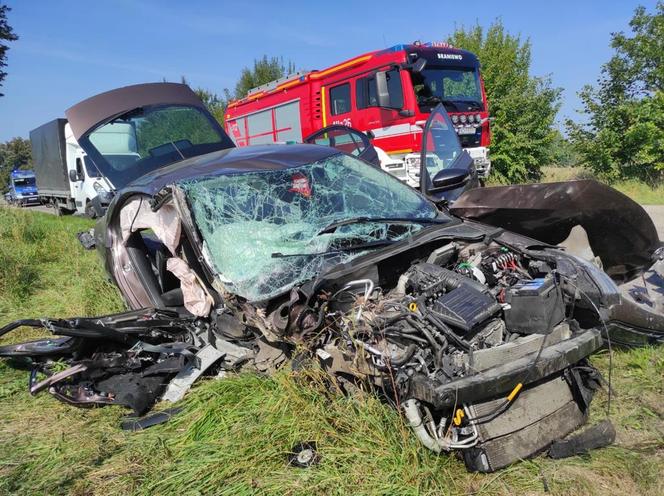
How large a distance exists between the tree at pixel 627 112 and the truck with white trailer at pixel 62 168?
13.1 m

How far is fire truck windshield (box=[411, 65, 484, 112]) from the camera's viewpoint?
977cm

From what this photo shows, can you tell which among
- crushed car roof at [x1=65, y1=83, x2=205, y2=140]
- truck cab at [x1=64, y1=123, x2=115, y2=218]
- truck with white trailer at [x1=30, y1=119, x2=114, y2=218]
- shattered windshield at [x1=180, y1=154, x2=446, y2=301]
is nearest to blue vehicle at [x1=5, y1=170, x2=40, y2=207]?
truck with white trailer at [x1=30, y1=119, x2=114, y2=218]

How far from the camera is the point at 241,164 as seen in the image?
3.55m

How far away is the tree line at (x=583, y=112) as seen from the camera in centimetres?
1188

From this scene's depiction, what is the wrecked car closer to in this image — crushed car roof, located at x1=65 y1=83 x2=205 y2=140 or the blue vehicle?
crushed car roof, located at x1=65 y1=83 x2=205 y2=140

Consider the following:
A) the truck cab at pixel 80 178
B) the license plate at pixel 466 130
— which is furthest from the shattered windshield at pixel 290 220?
the truck cab at pixel 80 178

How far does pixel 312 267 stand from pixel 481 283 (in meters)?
0.96

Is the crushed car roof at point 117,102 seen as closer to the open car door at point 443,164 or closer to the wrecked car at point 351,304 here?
the wrecked car at point 351,304

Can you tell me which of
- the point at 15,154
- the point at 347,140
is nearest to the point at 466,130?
the point at 347,140

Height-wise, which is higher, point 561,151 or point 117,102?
point 117,102

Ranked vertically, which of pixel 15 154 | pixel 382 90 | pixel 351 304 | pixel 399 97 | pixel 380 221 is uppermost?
pixel 15 154

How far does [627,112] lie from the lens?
39.3 feet

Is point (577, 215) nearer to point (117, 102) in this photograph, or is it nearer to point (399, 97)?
point (117, 102)

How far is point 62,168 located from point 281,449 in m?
15.4
